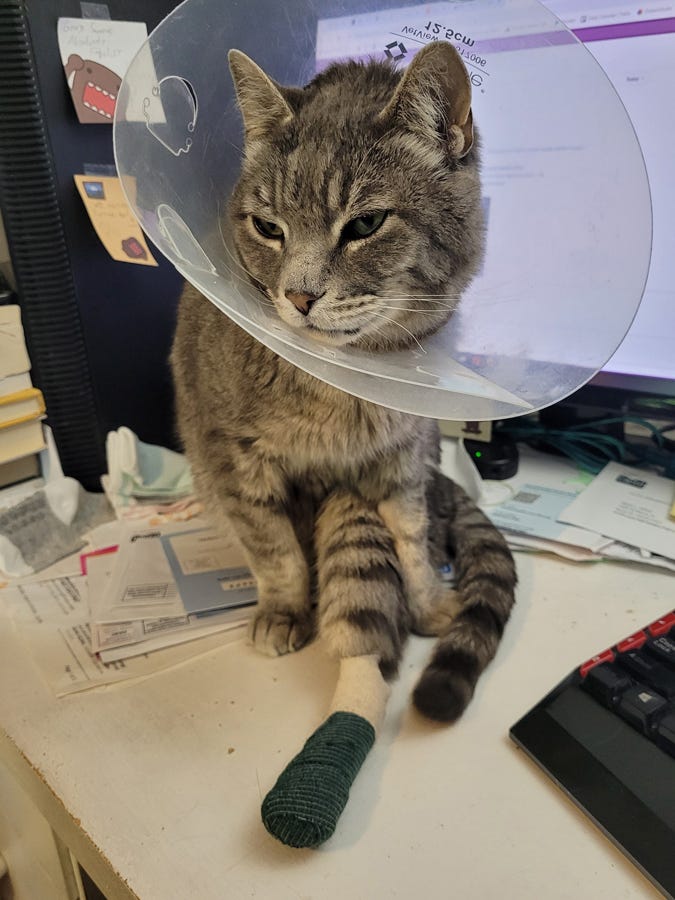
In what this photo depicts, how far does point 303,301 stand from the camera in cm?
67

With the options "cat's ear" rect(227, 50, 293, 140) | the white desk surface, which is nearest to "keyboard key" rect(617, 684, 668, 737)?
the white desk surface

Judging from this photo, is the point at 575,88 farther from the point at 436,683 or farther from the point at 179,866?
the point at 179,866

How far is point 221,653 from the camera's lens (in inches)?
32.9

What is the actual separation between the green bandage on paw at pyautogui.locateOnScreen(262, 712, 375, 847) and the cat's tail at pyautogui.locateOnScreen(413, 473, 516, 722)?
3.6 inches

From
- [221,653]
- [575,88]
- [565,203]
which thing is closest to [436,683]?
[221,653]

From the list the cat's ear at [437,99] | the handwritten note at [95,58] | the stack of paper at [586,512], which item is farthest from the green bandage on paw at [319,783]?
the handwritten note at [95,58]

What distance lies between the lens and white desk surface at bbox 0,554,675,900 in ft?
1.79

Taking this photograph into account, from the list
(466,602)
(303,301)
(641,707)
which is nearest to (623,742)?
(641,707)

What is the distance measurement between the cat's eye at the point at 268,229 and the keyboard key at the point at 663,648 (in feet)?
1.95

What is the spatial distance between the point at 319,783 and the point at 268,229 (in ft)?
1.91

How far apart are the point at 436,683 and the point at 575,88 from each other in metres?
0.69

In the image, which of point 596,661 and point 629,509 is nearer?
point 596,661

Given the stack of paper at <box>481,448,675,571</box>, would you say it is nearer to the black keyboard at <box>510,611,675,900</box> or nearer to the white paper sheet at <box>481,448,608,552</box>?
the white paper sheet at <box>481,448,608,552</box>

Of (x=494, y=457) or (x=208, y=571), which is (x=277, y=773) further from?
(x=494, y=457)
